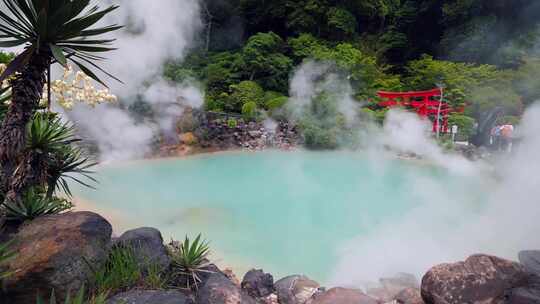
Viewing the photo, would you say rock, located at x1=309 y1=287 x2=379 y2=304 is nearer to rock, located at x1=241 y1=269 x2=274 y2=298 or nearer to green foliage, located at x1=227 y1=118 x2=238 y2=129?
rock, located at x1=241 y1=269 x2=274 y2=298

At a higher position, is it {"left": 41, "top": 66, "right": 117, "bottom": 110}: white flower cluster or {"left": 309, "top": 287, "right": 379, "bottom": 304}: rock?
{"left": 41, "top": 66, "right": 117, "bottom": 110}: white flower cluster

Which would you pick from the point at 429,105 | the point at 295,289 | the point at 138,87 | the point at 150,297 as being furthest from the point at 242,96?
the point at 150,297

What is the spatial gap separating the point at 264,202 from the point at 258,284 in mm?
3230

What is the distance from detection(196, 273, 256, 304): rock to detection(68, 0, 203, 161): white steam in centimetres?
782

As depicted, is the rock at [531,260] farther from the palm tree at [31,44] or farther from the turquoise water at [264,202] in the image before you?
the palm tree at [31,44]

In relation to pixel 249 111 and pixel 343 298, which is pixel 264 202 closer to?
pixel 343 298

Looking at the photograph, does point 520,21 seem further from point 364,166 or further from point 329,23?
point 364,166

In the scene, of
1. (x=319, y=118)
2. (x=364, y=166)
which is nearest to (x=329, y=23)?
(x=319, y=118)

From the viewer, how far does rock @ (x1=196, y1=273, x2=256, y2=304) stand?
2.54 metres

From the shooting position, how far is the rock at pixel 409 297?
3.39 m

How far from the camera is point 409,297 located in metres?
3.45

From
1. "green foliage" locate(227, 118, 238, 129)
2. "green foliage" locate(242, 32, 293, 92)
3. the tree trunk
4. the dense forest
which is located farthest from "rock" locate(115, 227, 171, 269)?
"green foliage" locate(242, 32, 293, 92)

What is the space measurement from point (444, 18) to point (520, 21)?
132 inches

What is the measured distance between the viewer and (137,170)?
8.66 meters
